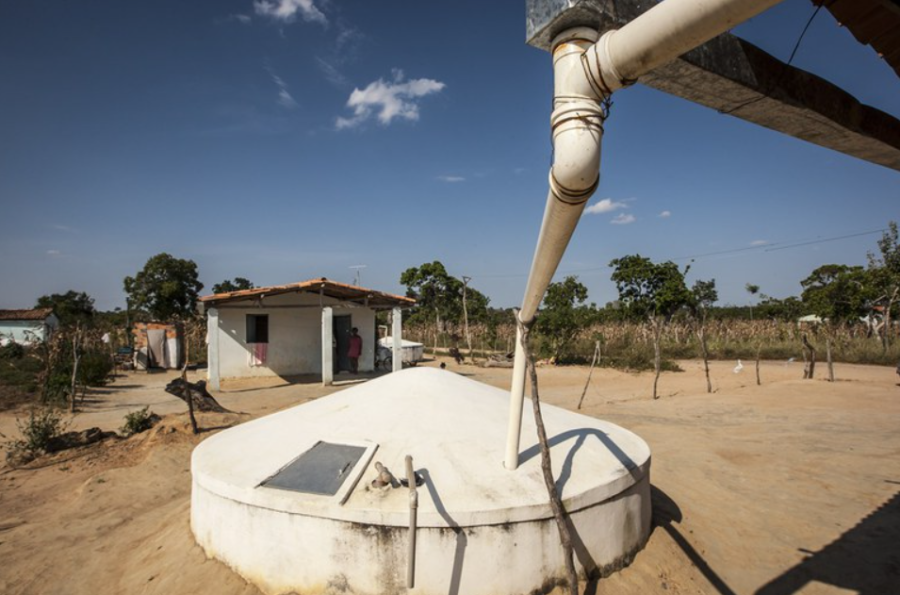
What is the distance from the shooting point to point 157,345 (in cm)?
1919

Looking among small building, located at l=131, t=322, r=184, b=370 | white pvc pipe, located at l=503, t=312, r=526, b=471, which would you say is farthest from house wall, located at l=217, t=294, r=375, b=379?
white pvc pipe, located at l=503, t=312, r=526, b=471

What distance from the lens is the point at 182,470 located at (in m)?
6.88

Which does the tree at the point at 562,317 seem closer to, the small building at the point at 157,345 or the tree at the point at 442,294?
the tree at the point at 442,294

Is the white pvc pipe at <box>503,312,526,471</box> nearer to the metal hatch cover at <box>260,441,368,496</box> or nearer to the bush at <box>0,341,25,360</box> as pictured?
the metal hatch cover at <box>260,441,368,496</box>

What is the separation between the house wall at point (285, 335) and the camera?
1510 cm

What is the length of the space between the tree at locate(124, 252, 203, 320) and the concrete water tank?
28.2m

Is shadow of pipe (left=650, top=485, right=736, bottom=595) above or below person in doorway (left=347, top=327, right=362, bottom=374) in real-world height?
below

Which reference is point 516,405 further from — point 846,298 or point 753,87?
point 846,298

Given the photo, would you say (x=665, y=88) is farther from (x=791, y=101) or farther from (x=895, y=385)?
(x=895, y=385)

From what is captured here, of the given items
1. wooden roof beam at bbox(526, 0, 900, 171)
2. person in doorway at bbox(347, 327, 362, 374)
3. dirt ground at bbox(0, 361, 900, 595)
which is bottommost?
dirt ground at bbox(0, 361, 900, 595)

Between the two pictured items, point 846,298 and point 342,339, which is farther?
point 846,298

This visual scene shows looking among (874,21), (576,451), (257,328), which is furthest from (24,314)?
(874,21)

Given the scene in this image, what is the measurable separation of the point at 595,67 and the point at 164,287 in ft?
104

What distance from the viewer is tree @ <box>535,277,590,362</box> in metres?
21.2
